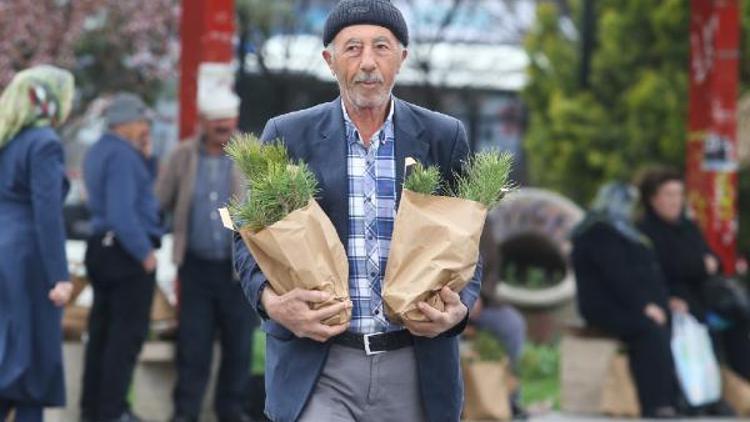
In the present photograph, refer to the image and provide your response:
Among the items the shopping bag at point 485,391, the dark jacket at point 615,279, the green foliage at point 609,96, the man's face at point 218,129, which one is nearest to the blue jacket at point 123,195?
the man's face at point 218,129

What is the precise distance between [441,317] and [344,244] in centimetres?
37

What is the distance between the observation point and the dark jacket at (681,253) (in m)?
11.9

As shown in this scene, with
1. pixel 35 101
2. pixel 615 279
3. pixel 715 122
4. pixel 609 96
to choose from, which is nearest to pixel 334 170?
pixel 35 101

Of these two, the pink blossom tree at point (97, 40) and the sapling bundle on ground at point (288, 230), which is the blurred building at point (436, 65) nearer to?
the pink blossom tree at point (97, 40)

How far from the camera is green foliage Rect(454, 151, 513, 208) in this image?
504cm

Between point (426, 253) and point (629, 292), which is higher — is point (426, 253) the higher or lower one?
the higher one

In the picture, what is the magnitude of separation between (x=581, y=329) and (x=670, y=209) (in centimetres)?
99

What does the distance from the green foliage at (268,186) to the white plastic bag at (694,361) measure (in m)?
7.27

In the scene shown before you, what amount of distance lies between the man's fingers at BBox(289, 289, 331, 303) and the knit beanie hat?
77cm

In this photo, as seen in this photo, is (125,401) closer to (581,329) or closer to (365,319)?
(581,329)

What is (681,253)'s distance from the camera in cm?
1194

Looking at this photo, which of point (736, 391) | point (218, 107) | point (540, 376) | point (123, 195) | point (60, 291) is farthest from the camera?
point (540, 376)

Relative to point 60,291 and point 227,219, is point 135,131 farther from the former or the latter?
point 227,219

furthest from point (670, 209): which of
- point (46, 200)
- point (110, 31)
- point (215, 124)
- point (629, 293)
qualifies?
point (110, 31)
